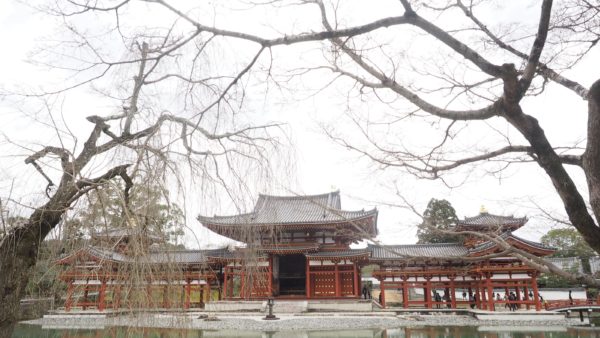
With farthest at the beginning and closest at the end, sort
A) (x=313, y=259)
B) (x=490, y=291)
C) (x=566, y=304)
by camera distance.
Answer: (x=313, y=259), (x=566, y=304), (x=490, y=291)

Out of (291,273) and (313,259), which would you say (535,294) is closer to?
(313,259)

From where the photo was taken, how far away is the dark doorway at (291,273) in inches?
840

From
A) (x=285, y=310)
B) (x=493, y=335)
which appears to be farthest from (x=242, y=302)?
(x=493, y=335)

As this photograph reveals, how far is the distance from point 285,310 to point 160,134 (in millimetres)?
16255

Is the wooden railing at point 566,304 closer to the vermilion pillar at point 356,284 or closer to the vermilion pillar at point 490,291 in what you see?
the vermilion pillar at point 490,291

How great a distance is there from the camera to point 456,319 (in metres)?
16.2

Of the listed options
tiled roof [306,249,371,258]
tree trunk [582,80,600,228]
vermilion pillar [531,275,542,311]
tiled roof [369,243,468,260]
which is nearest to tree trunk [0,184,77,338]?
tree trunk [582,80,600,228]

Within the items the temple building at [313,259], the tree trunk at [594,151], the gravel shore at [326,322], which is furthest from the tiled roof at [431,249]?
the tree trunk at [594,151]

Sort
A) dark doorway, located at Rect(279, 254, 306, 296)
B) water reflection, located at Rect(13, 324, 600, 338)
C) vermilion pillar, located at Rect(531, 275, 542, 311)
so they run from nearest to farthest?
water reflection, located at Rect(13, 324, 600, 338), vermilion pillar, located at Rect(531, 275, 542, 311), dark doorway, located at Rect(279, 254, 306, 296)

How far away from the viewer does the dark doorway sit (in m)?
21.3

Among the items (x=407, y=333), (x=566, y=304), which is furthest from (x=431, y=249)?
(x=407, y=333)

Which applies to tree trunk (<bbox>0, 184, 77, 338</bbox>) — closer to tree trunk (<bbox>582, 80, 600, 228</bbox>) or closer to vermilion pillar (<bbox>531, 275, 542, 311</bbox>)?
tree trunk (<bbox>582, 80, 600, 228</bbox>)

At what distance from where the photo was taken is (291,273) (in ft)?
70.9

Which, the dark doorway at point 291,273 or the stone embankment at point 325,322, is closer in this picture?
the stone embankment at point 325,322
